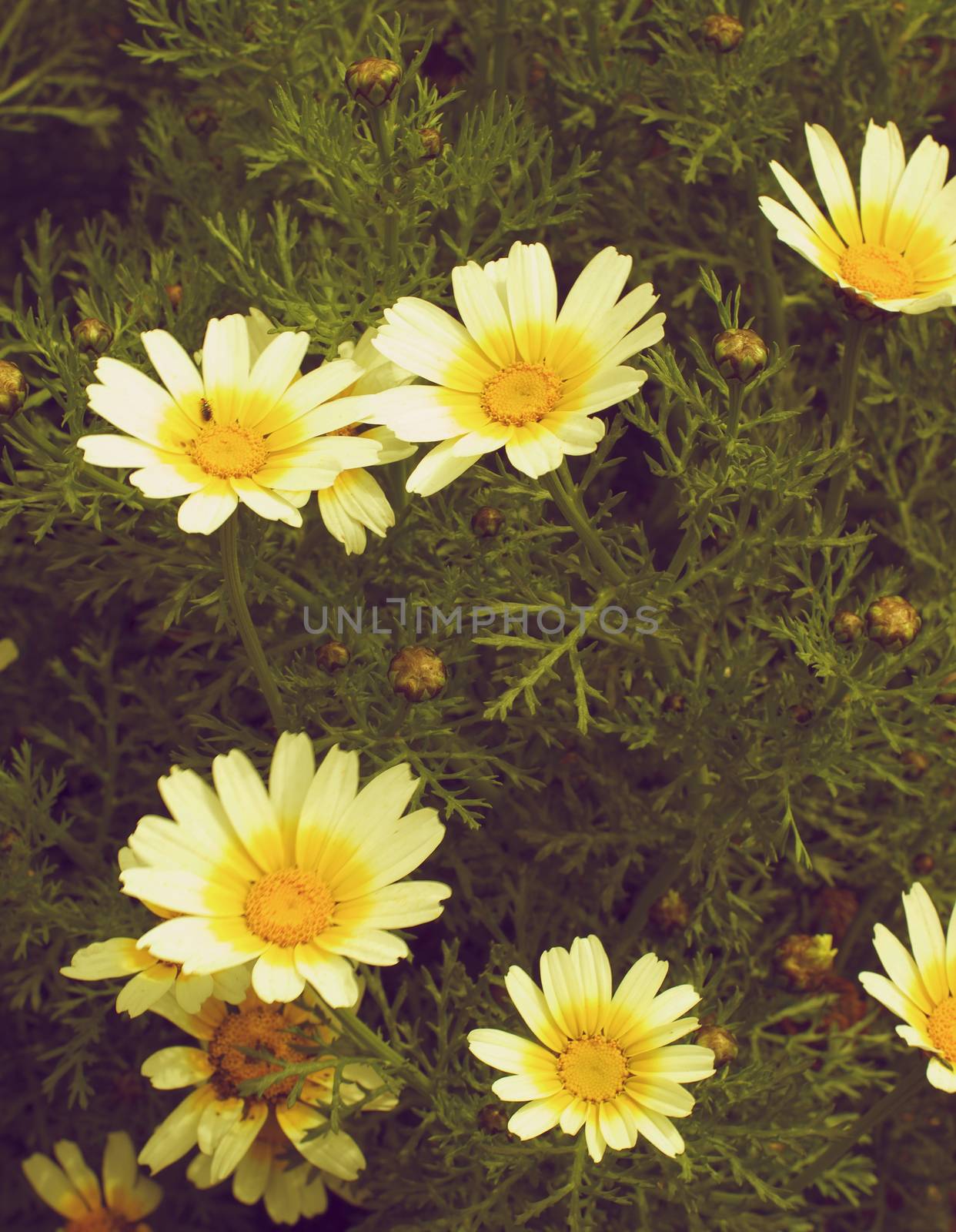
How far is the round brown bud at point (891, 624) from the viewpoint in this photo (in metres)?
1.82

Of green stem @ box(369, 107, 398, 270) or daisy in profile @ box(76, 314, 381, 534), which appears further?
green stem @ box(369, 107, 398, 270)

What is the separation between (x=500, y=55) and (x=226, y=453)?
1177mm

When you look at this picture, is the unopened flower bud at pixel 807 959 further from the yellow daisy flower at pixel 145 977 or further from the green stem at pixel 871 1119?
the yellow daisy flower at pixel 145 977

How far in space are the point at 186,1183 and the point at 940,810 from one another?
1601 millimetres

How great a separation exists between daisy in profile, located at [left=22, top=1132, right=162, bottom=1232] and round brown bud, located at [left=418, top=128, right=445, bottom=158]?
176cm

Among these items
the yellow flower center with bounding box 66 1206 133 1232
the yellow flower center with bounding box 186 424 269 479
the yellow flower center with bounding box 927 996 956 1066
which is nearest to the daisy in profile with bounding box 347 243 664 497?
the yellow flower center with bounding box 186 424 269 479

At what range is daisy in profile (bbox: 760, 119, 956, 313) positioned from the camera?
191cm

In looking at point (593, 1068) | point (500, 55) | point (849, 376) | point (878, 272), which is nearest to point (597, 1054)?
point (593, 1068)

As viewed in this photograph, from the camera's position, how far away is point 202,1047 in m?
2.08

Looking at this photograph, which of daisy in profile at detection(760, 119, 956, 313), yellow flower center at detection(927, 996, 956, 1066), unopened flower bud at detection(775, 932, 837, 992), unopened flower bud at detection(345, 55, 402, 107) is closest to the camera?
yellow flower center at detection(927, 996, 956, 1066)

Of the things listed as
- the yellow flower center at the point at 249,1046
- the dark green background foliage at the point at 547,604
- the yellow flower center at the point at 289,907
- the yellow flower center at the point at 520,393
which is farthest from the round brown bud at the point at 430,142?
the yellow flower center at the point at 249,1046

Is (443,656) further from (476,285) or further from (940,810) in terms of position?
(940,810)

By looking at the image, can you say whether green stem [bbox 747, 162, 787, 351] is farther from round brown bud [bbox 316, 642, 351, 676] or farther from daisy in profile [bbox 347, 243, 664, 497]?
round brown bud [bbox 316, 642, 351, 676]

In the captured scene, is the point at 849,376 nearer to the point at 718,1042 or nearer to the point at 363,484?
the point at 363,484
